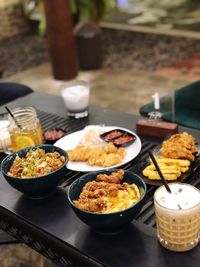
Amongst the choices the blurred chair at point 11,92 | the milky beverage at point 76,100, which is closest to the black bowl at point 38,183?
the milky beverage at point 76,100

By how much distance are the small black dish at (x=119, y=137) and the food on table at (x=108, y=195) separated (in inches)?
15.6

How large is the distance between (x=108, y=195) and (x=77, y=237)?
160mm

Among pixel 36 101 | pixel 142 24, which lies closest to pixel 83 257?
pixel 36 101

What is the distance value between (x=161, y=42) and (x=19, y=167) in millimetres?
5218

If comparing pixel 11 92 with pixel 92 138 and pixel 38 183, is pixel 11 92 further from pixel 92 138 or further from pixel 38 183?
pixel 38 183

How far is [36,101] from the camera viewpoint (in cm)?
252

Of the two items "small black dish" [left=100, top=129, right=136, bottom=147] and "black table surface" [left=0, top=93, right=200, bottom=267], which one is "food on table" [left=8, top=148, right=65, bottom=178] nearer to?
"black table surface" [left=0, top=93, right=200, bottom=267]

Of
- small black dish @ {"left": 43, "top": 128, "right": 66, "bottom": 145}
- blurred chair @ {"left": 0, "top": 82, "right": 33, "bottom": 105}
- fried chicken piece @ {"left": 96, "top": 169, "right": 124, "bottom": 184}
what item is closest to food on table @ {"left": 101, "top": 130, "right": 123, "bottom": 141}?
small black dish @ {"left": 43, "top": 128, "right": 66, "bottom": 145}

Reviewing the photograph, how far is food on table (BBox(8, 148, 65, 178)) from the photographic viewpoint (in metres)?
1.55

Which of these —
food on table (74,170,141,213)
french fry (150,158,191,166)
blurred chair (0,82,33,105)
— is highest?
food on table (74,170,141,213)

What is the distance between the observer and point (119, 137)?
6.26 ft

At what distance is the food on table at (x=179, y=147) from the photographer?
1638mm

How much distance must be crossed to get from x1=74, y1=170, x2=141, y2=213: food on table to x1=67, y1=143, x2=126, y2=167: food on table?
0.26m

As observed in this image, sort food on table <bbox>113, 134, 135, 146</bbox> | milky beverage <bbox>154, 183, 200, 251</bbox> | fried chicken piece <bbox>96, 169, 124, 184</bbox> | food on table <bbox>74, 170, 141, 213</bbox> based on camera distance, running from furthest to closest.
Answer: food on table <bbox>113, 134, 135, 146</bbox> → fried chicken piece <bbox>96, 169, 124, 184</bbox> → food on table <bbox>74, 170, 141, 213</bbox> → milky beverage <bbox>154, 183, 200, 251</bbox>
